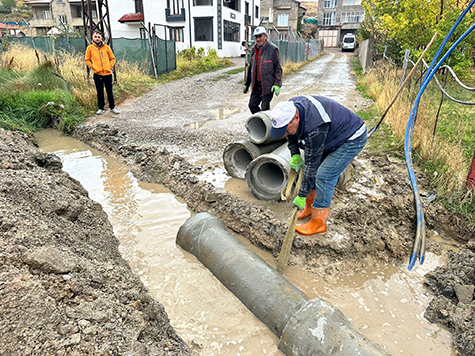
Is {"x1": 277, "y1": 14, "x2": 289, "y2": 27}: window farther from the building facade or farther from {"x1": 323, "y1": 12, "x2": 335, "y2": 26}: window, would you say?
the building facade

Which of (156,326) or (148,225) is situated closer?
(156,326)

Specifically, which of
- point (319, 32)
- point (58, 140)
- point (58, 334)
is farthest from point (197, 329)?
Result: point (319, 32)

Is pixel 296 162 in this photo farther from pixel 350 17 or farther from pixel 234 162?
pixel 350 17

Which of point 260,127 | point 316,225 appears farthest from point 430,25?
point 316,225

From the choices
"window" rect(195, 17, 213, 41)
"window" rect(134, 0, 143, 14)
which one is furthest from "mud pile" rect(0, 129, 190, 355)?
"window" rect(134, 0, 143, 14)

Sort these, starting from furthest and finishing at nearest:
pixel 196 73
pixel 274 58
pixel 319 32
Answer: pixel 319 32
pixel 196 73
pixel 274 58

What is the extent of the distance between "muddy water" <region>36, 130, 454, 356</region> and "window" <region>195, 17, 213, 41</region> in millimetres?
22655

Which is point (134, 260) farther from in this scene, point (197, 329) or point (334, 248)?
point (334, 248)

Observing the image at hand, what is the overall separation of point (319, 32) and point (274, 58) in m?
46.9

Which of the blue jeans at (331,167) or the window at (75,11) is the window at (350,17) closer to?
the window at (75,11)

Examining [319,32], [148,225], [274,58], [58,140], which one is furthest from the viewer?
[319,32]

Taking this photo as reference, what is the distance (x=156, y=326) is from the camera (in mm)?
2242

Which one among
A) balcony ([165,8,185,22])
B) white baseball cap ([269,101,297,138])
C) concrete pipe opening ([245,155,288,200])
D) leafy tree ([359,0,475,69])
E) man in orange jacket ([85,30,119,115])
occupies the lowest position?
concrete pipe opening ([245,155,288,200])

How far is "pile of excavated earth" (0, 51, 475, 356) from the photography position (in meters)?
1.81
